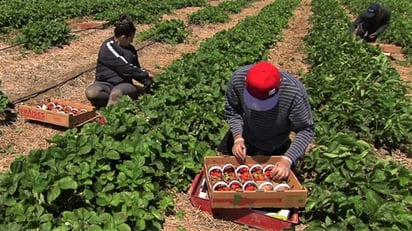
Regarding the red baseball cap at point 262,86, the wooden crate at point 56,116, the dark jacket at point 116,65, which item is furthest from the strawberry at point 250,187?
the dark jacket at point 116,65

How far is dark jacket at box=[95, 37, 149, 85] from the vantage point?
6059 mm

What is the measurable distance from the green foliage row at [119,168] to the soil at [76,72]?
403 millimetres

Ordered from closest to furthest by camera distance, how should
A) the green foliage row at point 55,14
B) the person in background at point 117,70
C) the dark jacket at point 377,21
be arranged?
the person in background at point 117,70, the green foliage row at point 55,14, the dark jacket at point 377,21

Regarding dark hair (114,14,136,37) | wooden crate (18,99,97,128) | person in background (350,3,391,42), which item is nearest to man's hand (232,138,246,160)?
wooden crate (18,99,97,128)

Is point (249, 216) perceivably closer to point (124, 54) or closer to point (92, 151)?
point (92, 151)

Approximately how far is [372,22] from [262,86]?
26.4 feet

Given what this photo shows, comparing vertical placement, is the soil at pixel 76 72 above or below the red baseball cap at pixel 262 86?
below

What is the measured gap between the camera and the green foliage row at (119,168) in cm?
313

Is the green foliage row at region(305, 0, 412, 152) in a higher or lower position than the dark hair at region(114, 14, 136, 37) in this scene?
lower

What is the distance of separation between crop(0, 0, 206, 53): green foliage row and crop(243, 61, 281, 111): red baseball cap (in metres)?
6.88

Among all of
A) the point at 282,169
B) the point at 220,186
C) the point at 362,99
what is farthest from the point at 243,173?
the point at 362,99

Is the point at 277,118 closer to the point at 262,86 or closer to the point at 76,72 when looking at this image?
the point at 262,86

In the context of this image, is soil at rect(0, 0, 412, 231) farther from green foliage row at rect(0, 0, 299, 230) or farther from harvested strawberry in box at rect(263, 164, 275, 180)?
harvested strawberry in box at rect(263, 164, 275, 180)

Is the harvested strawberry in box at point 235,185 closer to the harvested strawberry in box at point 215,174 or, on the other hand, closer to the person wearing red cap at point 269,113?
the harvested strawberry in box at point 215,174
